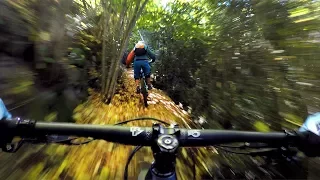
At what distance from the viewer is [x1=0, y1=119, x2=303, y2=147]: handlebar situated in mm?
1106

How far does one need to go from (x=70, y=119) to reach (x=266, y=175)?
3133mm

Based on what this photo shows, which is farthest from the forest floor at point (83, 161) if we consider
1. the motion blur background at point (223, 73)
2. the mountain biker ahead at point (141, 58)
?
the mountain biker ahead at point (141, 58)

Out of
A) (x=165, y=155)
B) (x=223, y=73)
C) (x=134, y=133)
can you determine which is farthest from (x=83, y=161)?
(x=165, y=155)

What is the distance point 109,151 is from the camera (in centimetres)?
389

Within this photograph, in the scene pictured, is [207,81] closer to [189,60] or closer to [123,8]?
[189,60]

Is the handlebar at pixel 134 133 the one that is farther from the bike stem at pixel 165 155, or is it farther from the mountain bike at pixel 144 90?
the mountain bike at pixel 144 90

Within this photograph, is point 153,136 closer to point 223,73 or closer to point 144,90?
point 223,73

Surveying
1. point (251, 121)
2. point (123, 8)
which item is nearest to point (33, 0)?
point (251, 121)

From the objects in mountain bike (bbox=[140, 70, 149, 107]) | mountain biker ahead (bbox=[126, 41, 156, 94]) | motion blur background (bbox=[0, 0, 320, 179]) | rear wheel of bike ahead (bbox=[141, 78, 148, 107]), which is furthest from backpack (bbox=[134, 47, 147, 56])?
motion blur background (bbox=[0, 0, 320, 179])

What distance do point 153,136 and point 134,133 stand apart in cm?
10

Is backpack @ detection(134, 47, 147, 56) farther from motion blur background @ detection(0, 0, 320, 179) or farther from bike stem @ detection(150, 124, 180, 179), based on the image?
bike stem @ detection(150, 124, 180, 179)

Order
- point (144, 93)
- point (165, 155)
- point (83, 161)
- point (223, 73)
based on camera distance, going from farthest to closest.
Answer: point (144, 93) → point (83, 161) → point (223, 73) → point (165, 155)

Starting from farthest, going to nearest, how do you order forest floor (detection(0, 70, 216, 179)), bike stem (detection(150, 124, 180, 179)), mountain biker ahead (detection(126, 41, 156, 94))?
mountain biker ahead (detection(126, 41, 156, 94)), forest floor (detection(0, 70, 216, 179)), bike stem (detection(150, 124, 180, 179))

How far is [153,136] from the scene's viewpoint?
108 centimetres
